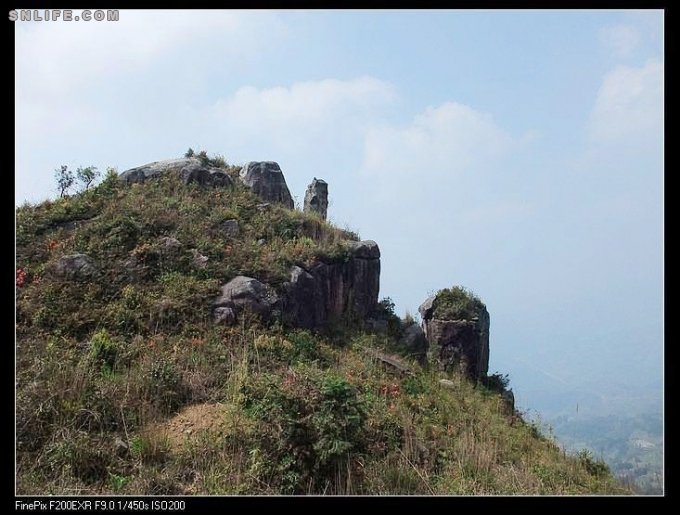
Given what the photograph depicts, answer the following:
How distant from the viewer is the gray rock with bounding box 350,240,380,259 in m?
15.2

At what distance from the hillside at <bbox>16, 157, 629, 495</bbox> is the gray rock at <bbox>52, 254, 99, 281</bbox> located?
0.14 ft

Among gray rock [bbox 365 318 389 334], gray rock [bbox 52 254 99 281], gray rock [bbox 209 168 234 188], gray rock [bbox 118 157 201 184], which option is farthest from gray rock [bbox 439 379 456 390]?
gray rock [bbox 118 157 201 184]

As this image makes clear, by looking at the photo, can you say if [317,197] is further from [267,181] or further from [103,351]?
[103,351]

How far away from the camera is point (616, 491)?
6.48 metres

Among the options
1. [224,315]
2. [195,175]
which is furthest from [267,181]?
[224,315]

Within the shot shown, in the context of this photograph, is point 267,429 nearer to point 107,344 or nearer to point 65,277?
point 107,344

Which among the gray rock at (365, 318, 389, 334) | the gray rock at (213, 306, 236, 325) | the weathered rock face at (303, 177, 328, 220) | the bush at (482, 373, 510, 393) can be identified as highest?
the weathered rock face at (303, 177, 328, 220)

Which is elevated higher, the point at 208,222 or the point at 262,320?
the point at 208,222

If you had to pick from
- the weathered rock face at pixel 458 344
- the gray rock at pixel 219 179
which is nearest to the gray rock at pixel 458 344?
the weathered rock face at pixel 458 344

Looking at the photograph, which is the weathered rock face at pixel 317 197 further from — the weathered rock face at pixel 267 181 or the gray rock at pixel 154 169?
the gray rock at pixel 154 169

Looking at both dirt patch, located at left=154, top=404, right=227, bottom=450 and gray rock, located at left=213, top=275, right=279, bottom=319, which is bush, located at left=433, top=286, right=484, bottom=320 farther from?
dirt patch, located at left=154, top=404, right=227, bottom=450
